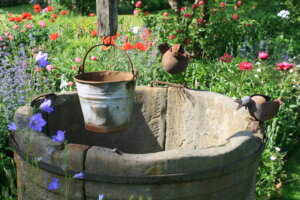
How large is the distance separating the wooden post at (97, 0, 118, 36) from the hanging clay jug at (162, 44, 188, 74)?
0.52 metres

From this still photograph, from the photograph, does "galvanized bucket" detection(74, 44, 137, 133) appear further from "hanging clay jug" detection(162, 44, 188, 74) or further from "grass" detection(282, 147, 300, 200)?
"grass" detection(282, 147, 300, 200)

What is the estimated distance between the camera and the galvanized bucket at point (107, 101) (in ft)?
7.38

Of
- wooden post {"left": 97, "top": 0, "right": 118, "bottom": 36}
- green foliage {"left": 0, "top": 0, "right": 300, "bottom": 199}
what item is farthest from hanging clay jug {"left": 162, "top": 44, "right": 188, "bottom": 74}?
green foliage {"left": 0, "top": 0, "right": 300, "bottom": 199}

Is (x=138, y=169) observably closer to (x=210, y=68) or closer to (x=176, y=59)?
(x=176, y=59)

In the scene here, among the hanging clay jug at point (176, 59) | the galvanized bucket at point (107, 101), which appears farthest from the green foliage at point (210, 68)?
the hanging clay jug at point (176, 59)

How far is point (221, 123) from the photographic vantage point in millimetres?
2598

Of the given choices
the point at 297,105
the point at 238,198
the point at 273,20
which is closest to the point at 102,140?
the point at 238,198

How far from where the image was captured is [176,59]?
2820 millimetres

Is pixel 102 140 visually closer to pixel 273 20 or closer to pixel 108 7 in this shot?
pixel 108 7

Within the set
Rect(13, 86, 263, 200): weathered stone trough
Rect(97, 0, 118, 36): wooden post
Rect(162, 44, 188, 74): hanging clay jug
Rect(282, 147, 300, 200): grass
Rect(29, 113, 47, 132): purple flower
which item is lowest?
Rect(282, 147, 300, 200): grass

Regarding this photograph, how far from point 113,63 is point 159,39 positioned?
2.69ft

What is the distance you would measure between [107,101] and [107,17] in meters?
0.65

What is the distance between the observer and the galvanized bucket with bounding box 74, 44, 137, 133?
225cm

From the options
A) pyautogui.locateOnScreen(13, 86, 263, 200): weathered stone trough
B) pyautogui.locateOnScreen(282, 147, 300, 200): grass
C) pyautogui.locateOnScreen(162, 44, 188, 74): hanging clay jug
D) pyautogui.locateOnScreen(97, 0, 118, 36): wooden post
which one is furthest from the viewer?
pyautogui.locateOnScreen(282, 147, 300, 200): grass
